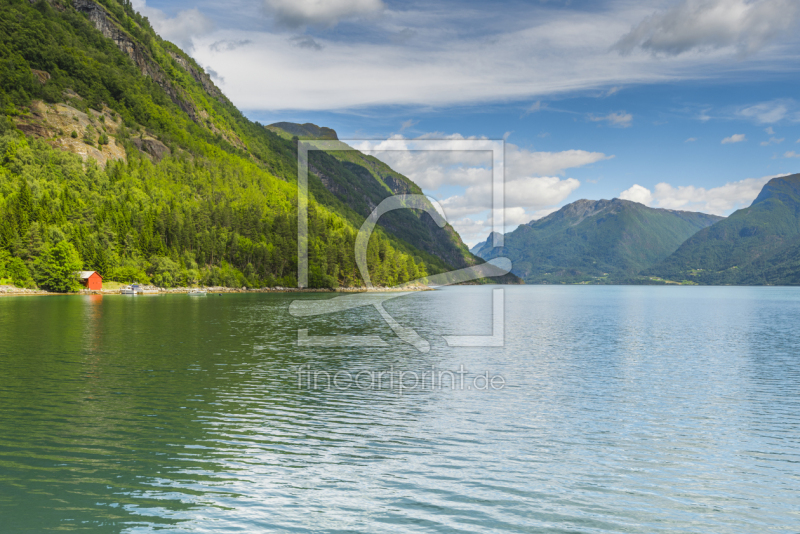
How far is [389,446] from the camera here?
22.0 m

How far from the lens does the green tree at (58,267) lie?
149500mm

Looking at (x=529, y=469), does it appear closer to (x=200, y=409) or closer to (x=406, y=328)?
(x=200, y=409)

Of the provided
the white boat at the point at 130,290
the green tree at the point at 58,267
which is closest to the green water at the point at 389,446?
the green tree at the point at 58,267

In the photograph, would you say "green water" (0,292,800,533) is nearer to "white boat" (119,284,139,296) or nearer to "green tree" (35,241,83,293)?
"green tree" (35,241,83,293)

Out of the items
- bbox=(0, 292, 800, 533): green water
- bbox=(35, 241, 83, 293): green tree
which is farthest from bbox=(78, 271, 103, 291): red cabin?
bbox=(0, 292, 800, 533): green water

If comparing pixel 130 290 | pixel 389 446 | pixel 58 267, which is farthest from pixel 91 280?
pixel 389 446

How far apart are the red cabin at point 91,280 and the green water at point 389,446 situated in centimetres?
A: 12949

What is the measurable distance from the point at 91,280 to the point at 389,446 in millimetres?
168737

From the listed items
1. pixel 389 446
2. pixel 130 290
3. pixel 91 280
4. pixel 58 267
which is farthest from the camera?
pixel 130 290

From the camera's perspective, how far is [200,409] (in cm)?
2758

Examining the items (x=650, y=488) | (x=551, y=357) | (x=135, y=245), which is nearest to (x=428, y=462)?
(x=650, y=488)

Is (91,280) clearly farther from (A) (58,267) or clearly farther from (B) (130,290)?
(A) (58,267)

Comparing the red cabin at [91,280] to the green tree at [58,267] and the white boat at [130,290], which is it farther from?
the white boat at [130,290]

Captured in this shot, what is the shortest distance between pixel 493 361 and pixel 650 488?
96.4 ft
